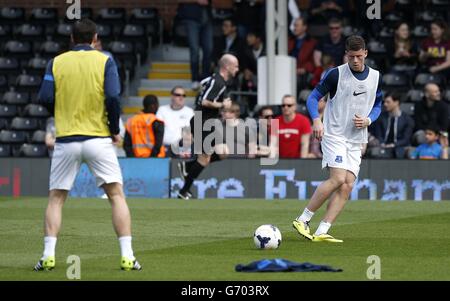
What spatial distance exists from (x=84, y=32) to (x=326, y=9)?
16.9 meters

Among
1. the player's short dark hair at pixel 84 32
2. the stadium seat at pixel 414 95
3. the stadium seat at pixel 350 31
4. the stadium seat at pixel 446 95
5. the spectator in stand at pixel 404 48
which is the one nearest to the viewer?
the player's short dark hair at pixel 84 32

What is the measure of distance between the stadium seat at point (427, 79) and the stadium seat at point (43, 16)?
8.63 m

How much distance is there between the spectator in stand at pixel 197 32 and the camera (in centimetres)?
2647

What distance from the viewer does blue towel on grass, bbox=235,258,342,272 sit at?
10.9 m

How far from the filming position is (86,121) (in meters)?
10.9

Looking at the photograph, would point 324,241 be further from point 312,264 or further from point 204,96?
point 204,96

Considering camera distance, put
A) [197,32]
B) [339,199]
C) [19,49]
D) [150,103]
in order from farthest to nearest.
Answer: [19,49] → [197,32] → [150,103] → [339,199]

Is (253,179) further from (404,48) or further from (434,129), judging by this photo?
(404,48)

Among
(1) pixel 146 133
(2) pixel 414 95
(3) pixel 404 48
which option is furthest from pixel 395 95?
(1) pixel 146 133

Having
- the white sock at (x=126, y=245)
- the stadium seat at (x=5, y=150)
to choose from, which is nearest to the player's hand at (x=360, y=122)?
the white sock at (x=126, y=245)

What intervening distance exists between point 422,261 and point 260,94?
13108 mm

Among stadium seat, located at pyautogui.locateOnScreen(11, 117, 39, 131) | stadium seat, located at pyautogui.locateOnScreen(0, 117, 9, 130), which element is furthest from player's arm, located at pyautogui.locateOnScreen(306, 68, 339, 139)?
stadium seat, located at pyautogui.locateOnScreen(0, 117, 9, 130)

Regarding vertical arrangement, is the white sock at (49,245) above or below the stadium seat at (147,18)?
below

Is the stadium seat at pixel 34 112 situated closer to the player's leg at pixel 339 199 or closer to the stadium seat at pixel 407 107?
the stadium seat at pixel 407 107
